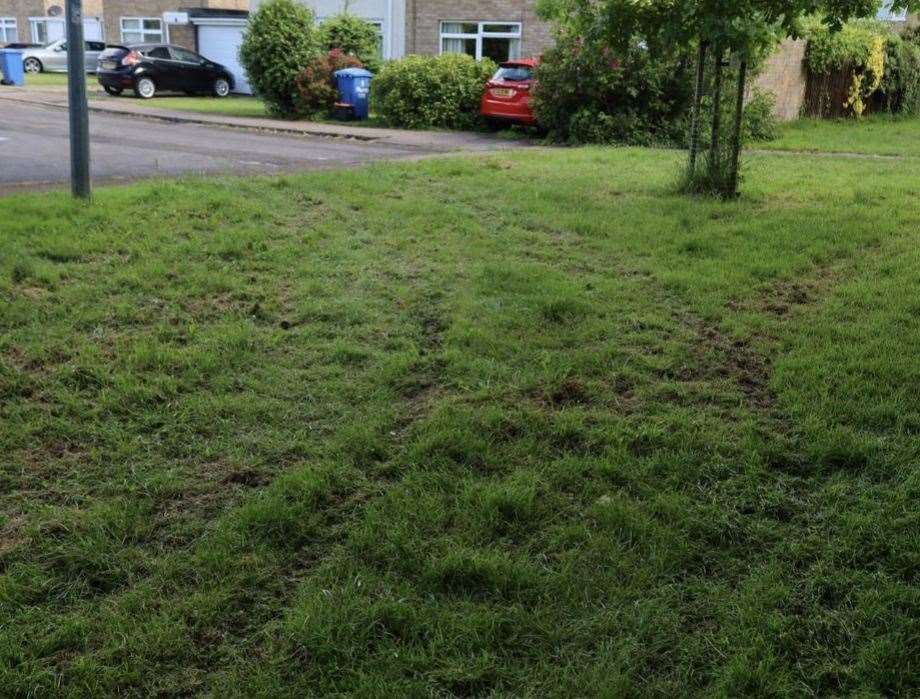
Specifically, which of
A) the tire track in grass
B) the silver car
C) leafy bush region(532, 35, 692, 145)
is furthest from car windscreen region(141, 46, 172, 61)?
the tire track in grass

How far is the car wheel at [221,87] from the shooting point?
3134cm

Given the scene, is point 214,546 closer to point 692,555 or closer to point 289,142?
point 692,555

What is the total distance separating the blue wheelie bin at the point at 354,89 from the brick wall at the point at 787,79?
29.1 ft

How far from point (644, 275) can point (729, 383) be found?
207 cm

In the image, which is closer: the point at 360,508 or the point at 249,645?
the point at 249,645

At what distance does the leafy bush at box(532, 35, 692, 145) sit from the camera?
1695 cm

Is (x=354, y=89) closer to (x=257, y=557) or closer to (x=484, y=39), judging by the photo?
(x=484, y=39)

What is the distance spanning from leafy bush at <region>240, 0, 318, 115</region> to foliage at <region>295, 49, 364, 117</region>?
11.2 inches

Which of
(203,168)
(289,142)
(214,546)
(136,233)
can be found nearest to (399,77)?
(289,142)

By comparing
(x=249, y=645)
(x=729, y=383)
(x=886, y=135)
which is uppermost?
(x=886, y=135)

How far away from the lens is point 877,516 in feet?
11.7

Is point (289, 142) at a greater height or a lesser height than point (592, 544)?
greater

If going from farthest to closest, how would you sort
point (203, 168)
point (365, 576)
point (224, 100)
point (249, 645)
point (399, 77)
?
point (224, 100) → point (399, 77) → point (203, 168) → point (365, 576) → point (249, 645)

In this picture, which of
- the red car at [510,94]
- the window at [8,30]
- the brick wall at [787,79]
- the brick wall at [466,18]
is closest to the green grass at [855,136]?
the brick wall at [787,79]
